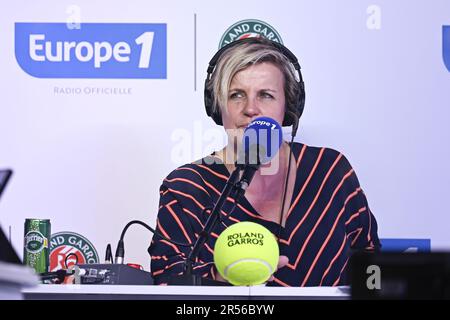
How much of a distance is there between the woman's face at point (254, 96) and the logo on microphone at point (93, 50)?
1.06 ft

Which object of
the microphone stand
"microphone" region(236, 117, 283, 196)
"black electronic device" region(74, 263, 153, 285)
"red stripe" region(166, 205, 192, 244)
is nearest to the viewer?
the microphone stand

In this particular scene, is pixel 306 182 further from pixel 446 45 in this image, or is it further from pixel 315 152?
pixel 446 45

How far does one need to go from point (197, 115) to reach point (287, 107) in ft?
1.30

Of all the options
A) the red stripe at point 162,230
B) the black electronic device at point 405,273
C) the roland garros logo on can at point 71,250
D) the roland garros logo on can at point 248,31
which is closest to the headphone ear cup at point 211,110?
the roland garros logo on can at point 248,31

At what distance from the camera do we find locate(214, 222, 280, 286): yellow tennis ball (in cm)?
215

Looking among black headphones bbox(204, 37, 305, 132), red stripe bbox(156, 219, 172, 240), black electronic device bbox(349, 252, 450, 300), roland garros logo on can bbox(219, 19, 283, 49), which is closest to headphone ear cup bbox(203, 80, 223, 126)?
black headphones bbox(204, 37, 305, 132)

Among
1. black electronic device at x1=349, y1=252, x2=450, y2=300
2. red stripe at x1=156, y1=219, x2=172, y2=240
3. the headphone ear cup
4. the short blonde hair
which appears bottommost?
red stripe at x1=156, y1=219, x2=172, y2=240

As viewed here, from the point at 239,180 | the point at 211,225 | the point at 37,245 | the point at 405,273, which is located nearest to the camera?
the point at 405,273

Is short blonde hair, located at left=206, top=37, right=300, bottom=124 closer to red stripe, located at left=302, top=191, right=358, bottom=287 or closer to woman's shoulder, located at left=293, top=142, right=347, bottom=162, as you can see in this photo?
woman's shoulder, located at left=293, top=142, right=347, bottom=162

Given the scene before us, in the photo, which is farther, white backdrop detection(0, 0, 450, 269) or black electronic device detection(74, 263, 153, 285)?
white backdrop detection(0, 0, 450, 269)

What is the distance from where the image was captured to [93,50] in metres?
3.44

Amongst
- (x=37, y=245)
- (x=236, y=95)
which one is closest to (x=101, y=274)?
(x=37, y=245)
